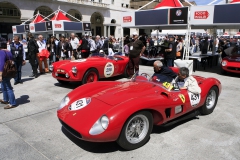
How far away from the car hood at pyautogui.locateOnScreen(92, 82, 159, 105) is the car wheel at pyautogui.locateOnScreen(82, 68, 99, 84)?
283cm

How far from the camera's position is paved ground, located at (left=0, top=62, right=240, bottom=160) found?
2947mm

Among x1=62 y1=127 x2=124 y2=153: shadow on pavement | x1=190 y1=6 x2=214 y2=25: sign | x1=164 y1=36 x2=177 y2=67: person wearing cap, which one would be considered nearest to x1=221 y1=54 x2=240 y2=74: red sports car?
x1=190 y1=6 x2=214 y2=25: sign

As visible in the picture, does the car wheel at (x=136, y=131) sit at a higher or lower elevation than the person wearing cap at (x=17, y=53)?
lower

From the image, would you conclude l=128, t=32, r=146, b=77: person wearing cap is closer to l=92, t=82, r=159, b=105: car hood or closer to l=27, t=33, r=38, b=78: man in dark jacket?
l=92, t=82, r=159, b=105: car hood

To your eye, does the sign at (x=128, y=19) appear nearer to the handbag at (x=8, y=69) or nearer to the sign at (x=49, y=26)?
the sign at (x=49, y=26)

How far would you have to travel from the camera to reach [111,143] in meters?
3.26

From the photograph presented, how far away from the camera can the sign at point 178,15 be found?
957 centimetres

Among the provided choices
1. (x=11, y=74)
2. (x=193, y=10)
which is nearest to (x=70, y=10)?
(x=193, y=10)

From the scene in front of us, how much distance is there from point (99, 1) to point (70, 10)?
283 inches

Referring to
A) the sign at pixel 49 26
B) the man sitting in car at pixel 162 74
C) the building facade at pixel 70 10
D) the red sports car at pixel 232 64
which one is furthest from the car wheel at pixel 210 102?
the building facade at pixel 70 10

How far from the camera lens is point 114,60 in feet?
24.7

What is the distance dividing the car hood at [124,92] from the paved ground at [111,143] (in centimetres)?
72

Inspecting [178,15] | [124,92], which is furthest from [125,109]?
[178,15]

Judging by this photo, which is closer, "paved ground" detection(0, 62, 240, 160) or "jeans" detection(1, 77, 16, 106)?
"paved ground" detection(0, 62, 240, 160)
